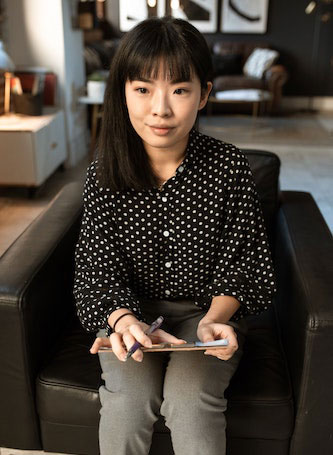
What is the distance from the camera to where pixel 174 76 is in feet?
3.56

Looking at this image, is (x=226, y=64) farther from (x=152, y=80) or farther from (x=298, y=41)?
(x=152, y=80)

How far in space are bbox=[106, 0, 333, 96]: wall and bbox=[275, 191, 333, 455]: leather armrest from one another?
6.44 meters

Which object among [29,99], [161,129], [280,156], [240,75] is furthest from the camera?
[240,75]

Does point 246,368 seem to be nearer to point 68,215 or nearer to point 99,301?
point 99,301

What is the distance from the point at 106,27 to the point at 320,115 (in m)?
3.15

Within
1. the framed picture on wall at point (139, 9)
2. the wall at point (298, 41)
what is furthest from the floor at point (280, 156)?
the framed picture on wall at point (139, 9)

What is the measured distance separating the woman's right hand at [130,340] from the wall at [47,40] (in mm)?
3423

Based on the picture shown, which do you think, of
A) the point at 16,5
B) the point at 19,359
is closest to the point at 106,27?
the point at 16,5

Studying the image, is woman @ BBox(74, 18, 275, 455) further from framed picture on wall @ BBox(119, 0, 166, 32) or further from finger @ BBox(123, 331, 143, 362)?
framed picture on wall @ BBox(119, 0, 166, 32)

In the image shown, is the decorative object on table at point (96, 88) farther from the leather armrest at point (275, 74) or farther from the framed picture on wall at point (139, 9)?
the leather armrest at point (275, 74)

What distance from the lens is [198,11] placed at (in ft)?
23.5

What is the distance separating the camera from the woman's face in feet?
3.59

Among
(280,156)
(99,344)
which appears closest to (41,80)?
(280,156)

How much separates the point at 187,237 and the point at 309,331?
34 cm
